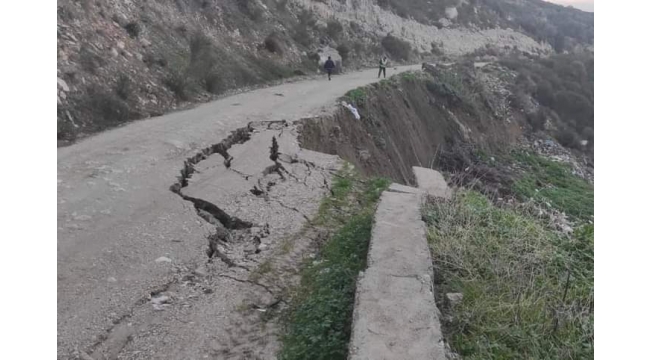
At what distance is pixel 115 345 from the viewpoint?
3.67 meters

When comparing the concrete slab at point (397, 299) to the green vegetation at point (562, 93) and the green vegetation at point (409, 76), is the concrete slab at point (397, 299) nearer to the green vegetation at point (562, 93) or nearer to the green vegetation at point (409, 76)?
the green vegetation at point (409, 76)

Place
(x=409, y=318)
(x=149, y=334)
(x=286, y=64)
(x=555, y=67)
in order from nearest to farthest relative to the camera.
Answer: (x=409, y=318) → (x=149, y=334) → (x=286, y=64) → (x=555, y=67)

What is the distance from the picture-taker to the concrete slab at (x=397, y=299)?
3279mm

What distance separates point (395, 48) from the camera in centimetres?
2959

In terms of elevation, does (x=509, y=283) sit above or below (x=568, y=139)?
above

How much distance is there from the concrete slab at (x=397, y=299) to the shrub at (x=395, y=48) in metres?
25.4

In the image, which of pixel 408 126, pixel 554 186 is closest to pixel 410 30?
pixel 554 186

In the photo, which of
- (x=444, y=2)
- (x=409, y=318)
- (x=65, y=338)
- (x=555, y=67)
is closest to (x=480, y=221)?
(x=409, y=318)

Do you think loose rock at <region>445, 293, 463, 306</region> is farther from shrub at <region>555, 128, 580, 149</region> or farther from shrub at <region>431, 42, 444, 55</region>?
shrub at <region>431, 42, 444, 55</region>

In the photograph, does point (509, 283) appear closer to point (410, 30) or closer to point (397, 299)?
Result: point (397, 299)

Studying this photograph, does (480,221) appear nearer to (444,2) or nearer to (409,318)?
(409,318)

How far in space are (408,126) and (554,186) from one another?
587cm

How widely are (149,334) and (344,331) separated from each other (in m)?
1.42

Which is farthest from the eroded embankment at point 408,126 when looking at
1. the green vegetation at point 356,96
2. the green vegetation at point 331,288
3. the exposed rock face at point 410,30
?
the exposed rock face at point 410,30
